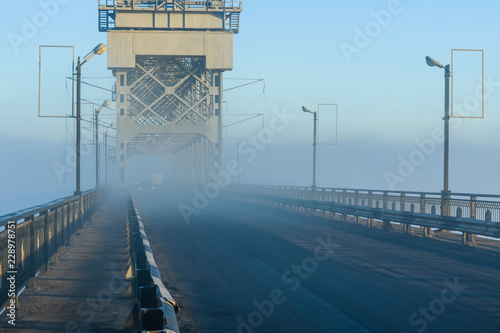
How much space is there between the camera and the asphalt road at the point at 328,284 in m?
8.43

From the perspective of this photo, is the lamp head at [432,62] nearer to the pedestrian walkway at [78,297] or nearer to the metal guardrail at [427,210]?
the metal guardrail at [427,210]

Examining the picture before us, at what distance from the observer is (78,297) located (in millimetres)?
10320

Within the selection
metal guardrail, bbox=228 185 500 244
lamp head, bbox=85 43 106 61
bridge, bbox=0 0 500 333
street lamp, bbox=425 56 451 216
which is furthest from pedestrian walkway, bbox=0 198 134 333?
lamp head, bbox=85 43 106 61

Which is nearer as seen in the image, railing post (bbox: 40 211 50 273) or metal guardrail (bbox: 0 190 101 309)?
metal guardrail (bbox: 0 190 101 309)

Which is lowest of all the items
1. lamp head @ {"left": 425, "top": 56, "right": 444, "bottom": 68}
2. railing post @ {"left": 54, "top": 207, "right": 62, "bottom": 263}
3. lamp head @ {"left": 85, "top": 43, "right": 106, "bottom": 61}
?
railing post @ {"left": 54, "top": 207, "right": 62, "bottom": 263}

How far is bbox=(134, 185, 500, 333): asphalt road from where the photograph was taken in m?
8.43

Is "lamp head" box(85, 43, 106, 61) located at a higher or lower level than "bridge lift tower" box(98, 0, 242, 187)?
lower

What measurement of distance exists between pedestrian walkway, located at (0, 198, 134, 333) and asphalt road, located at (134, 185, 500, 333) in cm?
98

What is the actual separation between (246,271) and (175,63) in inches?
2411

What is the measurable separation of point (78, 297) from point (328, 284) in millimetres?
4425

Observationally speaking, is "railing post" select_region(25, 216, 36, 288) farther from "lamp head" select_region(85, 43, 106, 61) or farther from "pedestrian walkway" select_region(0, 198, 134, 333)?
"lamp head" select_region(85, 43, 106, 61)

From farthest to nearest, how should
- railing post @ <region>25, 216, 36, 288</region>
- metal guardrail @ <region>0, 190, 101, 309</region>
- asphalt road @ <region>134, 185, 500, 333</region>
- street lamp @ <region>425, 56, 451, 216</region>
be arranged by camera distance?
street lamp @ <region>425, 56, 451, 216</region>
railing post @ <region>25, 216, 36, 288</region>
asphalt road @ <region>134, 185, 500, 333</region>
metal guardrail @ <region>0, 190, 101, 309</region>

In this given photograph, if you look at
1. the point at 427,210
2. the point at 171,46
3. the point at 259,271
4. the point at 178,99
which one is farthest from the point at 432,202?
the point at 178,99

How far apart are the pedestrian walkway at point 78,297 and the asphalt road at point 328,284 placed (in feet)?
3.21
